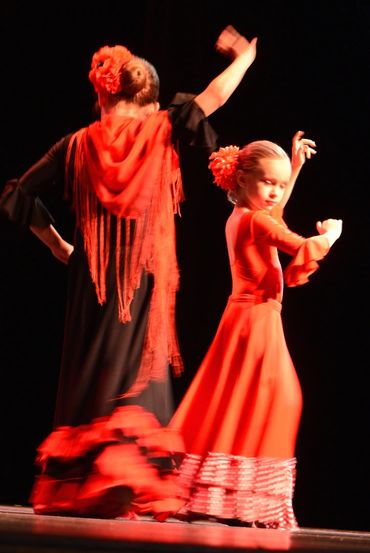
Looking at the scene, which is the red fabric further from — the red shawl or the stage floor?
the stage floor

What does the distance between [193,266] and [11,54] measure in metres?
1.23

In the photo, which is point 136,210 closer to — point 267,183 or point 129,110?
point 129,110

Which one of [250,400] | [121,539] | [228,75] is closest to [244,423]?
[250,400]

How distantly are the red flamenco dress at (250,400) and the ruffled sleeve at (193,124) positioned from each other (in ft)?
1.70

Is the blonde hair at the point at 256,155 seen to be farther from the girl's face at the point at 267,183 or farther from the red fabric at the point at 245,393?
the red fabric at the point at 245,393

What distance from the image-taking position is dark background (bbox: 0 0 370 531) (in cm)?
454

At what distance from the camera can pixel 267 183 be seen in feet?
12.1

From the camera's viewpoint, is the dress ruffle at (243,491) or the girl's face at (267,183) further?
the girl's face at (267,183)

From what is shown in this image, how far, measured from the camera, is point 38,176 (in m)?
3.37

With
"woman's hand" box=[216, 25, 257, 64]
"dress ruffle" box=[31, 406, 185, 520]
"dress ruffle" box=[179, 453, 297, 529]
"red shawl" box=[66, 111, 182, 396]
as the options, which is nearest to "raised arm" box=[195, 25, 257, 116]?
"woman's hand" box=[216, 25, 257, 64]

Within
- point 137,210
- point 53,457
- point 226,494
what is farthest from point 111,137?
point 226,494

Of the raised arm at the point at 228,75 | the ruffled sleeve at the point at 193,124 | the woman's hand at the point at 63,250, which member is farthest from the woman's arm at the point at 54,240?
the raised arm at the point at 228,75

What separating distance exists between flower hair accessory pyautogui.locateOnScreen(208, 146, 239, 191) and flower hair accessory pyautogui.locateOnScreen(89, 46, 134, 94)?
1.89ft

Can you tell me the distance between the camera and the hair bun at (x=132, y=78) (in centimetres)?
334
